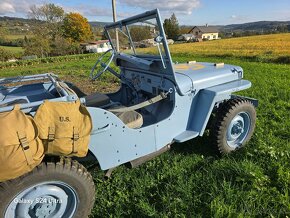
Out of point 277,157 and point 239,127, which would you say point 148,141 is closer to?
point 239,127

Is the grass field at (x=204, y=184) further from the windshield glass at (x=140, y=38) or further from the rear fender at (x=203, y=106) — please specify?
the windshield glass at (x=140, y=38)

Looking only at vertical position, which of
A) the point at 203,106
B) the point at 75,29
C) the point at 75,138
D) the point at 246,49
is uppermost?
the point at 75,29

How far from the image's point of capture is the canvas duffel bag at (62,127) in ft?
5.85

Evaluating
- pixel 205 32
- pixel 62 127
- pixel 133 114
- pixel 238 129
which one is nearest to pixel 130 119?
pixel 133 114

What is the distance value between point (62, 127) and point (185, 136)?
1529mm

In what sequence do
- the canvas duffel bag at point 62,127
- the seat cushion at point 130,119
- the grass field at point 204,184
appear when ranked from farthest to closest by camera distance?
1. the seat cushion at point 130,119
2. the grass field at point 204,184
3. the canvas duffel bag at point 62,127

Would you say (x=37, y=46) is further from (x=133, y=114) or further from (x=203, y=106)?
(x=203, y=106)

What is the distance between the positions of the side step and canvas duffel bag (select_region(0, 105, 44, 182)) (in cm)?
158

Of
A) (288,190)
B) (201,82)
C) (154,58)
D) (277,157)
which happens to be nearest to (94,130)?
(154,58)

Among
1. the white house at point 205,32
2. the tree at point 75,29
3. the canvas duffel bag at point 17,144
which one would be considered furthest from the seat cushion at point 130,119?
the white house at point 205,32

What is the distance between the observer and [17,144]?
1630mm

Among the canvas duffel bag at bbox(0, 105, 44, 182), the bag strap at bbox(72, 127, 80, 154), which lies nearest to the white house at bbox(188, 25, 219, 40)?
the bag strap at bbox(72, 127, 80, 154)

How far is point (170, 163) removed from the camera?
320 centimetres

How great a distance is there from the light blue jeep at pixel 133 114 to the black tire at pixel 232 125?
12 millimetres
